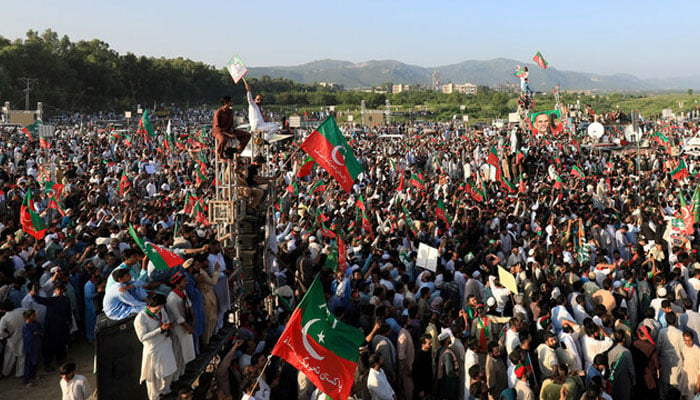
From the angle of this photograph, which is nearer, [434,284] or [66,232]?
[434,284]

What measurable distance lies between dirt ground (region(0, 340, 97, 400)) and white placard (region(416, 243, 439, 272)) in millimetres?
5099

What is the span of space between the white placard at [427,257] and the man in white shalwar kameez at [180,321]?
404 centimetres

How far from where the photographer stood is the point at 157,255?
5.88 meters

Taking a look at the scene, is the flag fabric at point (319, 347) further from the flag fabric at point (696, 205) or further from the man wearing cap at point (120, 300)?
the flag fabric at point (696, 205)

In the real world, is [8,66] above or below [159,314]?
above

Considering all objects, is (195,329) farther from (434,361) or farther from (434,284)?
(434,284)

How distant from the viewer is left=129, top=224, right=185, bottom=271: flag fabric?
5.77 metres

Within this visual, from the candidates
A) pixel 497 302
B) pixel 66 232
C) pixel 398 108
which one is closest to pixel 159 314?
pixel 497 302

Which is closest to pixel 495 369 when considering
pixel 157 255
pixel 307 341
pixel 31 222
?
pixel 307 341

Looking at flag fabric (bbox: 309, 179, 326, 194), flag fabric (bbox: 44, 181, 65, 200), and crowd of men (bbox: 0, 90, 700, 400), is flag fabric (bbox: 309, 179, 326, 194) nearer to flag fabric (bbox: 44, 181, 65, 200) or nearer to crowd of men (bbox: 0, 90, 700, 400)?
crowd of men (bbox: 0, 90, 700, 400)

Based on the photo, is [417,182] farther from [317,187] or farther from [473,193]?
[317,187]

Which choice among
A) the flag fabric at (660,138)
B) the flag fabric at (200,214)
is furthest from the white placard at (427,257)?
the flag fabric at (660,138)

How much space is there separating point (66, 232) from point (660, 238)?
12.1m

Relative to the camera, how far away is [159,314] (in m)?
5.52
